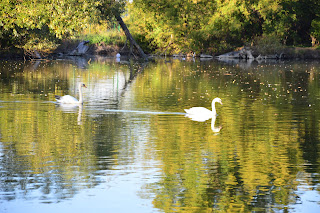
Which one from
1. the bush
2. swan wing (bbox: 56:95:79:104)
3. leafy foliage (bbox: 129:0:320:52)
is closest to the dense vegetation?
leafy foliage (bbox: 129:0:320:52)

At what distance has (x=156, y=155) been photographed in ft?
39.3

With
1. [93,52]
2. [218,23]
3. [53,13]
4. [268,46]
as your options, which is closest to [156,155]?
[53,13]

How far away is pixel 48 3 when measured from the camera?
19.9m

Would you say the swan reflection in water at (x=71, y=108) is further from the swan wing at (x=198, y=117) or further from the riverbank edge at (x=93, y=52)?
the riverbank edge at (x=93, y=52)

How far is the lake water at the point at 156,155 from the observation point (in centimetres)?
892

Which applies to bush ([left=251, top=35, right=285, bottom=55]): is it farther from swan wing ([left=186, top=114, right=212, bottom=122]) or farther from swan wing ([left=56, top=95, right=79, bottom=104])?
swan wing ([left=186, top=114, right=212, bottom=122])

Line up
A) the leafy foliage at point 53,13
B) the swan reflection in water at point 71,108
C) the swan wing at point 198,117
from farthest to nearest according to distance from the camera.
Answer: the leafy foliage at point 53,13
the swan reflection in water at point 71,108
the swan wing at point 198,117

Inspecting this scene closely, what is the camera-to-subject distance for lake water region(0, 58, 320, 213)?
29.3ft

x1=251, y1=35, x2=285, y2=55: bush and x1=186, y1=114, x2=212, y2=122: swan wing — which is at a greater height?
x1=251, y1=35, x2=285, y2=55: bush

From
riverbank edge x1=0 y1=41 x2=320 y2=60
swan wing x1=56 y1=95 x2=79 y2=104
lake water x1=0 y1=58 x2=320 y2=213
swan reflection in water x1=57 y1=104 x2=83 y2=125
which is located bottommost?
lake water x1=0 y1=58 x2=320 y2=213

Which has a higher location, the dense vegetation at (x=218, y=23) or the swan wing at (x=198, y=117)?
the dense vegetation at (x=218, y=23)

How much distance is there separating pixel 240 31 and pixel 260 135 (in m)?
53.4

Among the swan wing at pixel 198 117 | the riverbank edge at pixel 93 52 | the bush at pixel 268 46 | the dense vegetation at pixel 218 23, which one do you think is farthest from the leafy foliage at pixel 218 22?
the swan wing at pixel 198 117

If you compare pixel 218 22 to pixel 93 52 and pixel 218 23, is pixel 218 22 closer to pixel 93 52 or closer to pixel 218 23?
pixel 218 23
